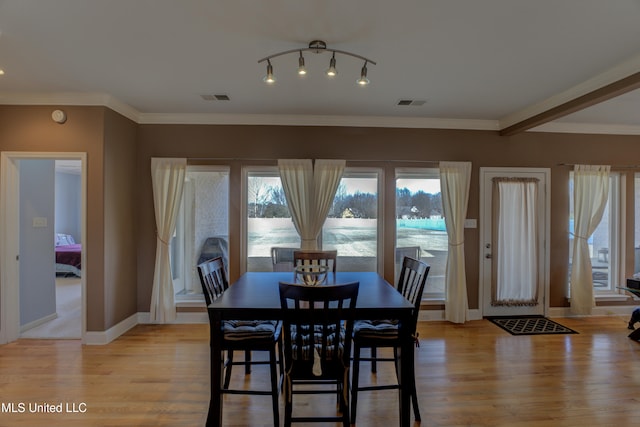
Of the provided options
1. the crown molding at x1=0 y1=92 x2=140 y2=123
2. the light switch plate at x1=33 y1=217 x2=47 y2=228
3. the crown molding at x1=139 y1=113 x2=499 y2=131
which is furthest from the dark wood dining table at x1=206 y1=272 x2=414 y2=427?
the light switch plate at x1=33 y1=217 x2=47 y2=228

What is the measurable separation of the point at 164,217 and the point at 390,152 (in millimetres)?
2971

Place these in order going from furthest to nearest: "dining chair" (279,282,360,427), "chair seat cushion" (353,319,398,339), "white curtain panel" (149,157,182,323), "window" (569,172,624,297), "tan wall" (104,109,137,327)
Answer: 1. "window" (569,172,624,297)
2. "white curtain panel" (149,157,182,323)
3. "tan wall" (104,109,137,327)
4. "chair seat cushion" (353,319,398,339)
5. "dining chair" (279,282,360,427)

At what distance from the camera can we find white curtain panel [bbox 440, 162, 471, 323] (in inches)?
164

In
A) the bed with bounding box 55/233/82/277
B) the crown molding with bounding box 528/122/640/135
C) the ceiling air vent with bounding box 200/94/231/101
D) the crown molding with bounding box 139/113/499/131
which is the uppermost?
the ceiling air vent with bounding box 200/94/231/101

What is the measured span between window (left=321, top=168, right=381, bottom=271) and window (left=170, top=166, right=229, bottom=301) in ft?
4.53

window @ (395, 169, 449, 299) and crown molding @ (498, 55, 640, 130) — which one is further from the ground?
crown molding @ (498, 55, 640, 130)

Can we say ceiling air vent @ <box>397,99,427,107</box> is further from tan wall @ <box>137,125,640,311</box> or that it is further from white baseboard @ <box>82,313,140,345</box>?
white baseboard @ <box>82,313,140,345</box>

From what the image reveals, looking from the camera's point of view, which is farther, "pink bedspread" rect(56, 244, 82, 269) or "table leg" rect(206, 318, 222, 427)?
"pink bedspread" rect(56, 244, 82, 269)

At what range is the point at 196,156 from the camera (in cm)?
415

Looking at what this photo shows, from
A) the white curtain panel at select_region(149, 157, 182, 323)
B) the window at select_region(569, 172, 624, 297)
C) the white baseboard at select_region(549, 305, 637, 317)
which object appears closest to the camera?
the white curtain panel at select_region(149, 157, 182, 323)

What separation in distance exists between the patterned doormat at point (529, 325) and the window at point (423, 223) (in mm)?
779

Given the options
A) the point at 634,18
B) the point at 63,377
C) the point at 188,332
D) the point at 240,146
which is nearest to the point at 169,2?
the point at 240,146

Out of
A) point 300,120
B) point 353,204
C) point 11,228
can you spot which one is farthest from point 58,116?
point 353,204

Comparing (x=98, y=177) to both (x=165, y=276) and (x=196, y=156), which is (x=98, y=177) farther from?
(x=165, y=276)
